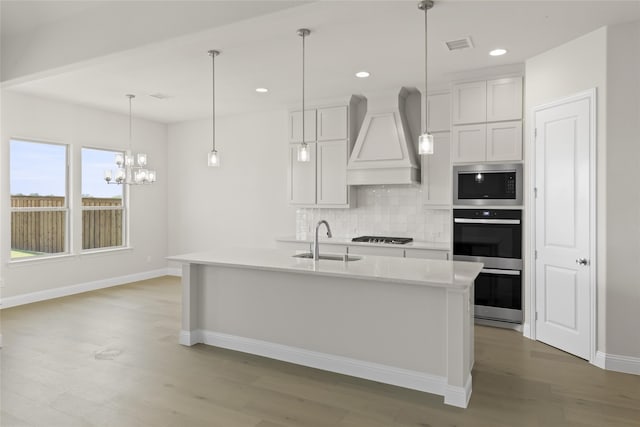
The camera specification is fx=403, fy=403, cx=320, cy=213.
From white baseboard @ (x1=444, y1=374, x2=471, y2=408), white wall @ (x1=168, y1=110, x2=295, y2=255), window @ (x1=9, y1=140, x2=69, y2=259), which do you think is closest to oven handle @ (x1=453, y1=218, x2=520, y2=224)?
white baseboard @ (x1=444, y1=374, x2=471, y2=408)

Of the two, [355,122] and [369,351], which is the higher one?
[355,122]

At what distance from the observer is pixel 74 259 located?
19.9ft

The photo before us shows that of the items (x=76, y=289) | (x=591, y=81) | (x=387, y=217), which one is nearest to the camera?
(x=591, y=81)

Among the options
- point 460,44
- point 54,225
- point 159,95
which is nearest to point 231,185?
Answer: point 159,95

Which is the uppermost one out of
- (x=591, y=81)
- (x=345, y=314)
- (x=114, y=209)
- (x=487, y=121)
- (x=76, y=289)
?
(x=591, y=81)

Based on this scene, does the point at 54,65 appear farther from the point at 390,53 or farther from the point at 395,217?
the point at 395,217

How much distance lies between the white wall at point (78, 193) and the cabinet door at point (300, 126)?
9.63ft

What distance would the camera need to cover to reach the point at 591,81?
3490 mm

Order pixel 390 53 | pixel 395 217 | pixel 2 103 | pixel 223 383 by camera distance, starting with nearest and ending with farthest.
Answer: pixel 223 383 → pixel 390 53 → pixel 2 103 → pixel 395 217

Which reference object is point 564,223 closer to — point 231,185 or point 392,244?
point 392,244

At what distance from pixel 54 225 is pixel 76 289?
1.01m

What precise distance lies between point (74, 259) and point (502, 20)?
20.7 ft

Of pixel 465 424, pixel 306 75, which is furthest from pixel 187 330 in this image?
pixel 306 75

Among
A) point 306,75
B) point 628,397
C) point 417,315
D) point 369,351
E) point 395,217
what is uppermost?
point 306,75
